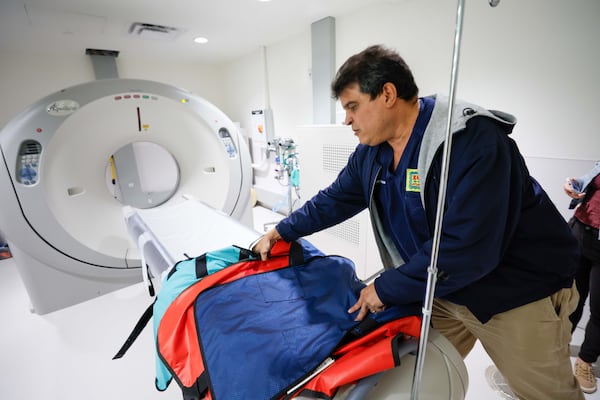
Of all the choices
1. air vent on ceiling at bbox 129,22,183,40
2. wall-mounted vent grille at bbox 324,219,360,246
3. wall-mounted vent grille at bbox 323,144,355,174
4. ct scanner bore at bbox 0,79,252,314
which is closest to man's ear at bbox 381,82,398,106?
wall-mounted vent grille at bbox 323,144,355,174

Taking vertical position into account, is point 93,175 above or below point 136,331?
above

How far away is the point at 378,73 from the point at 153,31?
2.99m

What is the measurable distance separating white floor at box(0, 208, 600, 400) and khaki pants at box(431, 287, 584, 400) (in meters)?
0.66

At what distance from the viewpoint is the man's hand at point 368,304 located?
771mm

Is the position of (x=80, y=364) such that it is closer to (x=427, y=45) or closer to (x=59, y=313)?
(x=59, y=313)

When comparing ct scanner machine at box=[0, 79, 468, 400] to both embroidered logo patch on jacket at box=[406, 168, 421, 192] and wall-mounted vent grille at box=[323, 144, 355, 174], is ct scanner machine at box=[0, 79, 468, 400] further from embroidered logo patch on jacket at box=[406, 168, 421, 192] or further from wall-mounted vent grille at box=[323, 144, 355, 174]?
embroidered logo patch on jacket at box=[406, 168, 421, 192]

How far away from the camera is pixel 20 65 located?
3.30 metres

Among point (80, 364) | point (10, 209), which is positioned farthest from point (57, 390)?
point (10, 209)

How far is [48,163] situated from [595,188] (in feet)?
9.89

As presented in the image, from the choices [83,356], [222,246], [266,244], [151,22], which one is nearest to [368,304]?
[266,244]

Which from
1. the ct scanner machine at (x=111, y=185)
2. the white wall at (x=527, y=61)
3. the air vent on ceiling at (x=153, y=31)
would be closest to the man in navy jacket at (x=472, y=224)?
the ct scanner machine at (x=111, y=185)

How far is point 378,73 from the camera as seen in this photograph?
83cm

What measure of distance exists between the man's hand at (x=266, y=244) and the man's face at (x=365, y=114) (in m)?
0.50

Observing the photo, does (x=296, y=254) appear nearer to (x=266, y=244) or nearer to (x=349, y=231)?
(x=266, y=244)
